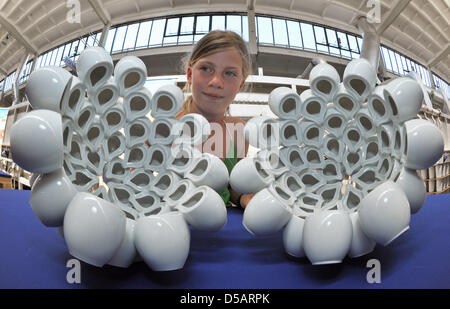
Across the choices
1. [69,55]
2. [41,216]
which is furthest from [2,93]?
[41,216]

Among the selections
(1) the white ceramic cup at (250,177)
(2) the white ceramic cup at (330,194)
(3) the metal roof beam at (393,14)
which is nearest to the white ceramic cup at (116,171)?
(1) the white ceramic cup at (250,177)

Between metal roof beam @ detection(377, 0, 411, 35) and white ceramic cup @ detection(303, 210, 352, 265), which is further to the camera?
metal roof beam @ detection(377, 0, 411, 35)

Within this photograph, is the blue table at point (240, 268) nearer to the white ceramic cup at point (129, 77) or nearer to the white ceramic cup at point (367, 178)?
the white ceramic cup at point (367, 178)

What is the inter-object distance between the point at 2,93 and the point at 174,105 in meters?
0.24

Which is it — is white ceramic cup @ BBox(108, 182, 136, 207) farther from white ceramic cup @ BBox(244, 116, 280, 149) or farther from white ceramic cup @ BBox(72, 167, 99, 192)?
white ceramic cup @ BBox(244, 116, 280, 149)

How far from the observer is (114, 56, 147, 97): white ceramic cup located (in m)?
0.29

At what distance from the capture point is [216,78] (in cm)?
44

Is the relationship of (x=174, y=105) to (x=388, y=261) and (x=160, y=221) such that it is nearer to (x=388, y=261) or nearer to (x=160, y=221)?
(x=160, y=221)

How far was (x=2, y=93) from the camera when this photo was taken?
0.37m

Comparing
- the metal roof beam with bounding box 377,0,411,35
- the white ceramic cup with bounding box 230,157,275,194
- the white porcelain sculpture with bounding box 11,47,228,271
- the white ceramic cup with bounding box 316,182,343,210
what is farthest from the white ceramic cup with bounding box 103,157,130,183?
the metal roof beam with bounding box 377,0,411,35

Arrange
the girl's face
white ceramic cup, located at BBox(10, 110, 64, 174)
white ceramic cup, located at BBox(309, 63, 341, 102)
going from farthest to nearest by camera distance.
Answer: the girl's face
white ceramic cup, located at BBox(309, 63, 341, 102)
white ceramic cup, located at BBox(10, 110, 64, 174)

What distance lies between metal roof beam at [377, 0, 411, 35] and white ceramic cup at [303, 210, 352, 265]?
268 mm

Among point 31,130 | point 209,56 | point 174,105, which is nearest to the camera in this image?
point 31,130

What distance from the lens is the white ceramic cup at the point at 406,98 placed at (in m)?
0.26
